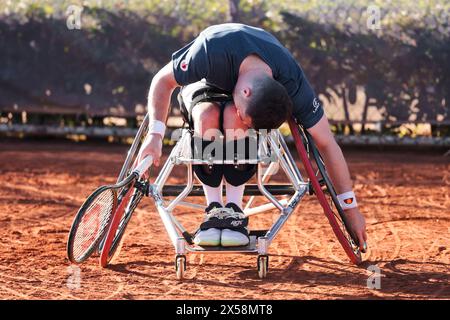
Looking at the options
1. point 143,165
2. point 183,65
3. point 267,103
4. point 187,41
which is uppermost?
point 187,41

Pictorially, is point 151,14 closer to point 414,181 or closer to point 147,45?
point 147,45

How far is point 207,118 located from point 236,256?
941mm

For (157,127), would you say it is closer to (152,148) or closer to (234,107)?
(152,148)

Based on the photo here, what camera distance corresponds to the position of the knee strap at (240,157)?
460 centimetres

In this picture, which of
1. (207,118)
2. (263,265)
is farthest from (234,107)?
(263,265)

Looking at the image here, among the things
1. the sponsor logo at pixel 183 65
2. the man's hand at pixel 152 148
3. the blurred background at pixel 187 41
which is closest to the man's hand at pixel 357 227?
the man's hand at pixel 152 148

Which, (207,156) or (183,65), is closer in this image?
(183,65)

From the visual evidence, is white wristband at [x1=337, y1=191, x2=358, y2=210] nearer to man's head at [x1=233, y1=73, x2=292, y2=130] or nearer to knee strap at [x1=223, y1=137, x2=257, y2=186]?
knee strap at [x1=223, y1=137, x2=257, y2=186]

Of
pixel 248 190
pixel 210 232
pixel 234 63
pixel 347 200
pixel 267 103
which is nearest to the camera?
pixel 267 103

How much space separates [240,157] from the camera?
4.61 meters

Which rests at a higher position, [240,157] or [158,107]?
[158,107]

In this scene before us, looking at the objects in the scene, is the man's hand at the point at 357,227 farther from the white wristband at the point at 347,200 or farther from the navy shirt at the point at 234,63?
the navy shirt at the point at 234,63

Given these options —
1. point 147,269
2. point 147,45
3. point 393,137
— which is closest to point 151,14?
point 147,45

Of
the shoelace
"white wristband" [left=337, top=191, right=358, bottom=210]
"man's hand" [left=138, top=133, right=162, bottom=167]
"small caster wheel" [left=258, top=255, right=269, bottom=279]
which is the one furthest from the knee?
"white wristband" [left=337, top=191, right=358, bottom=210]
